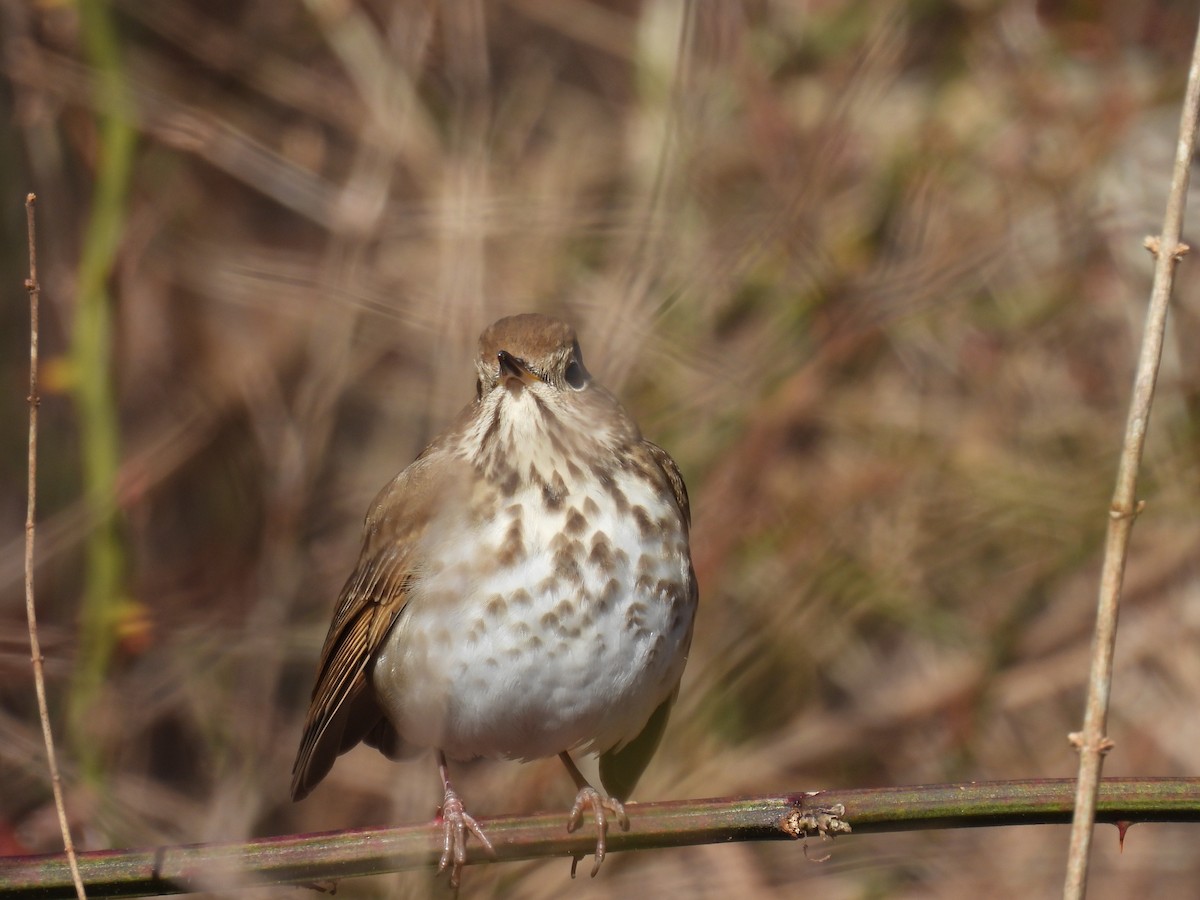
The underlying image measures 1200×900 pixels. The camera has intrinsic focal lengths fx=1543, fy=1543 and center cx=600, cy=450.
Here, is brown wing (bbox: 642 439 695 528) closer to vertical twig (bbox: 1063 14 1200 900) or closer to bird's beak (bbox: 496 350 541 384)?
bird's beak (bbox: 496 350 541 384)

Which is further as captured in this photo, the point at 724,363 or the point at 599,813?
the point at 724,363

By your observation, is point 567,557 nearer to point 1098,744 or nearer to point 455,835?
point 455,835

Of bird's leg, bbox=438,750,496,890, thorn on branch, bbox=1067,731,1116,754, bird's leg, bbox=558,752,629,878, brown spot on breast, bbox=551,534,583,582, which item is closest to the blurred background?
bird's leg, bbox=438,750,496,890

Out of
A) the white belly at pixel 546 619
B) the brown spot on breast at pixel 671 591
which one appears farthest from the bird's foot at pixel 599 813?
the brown spot on breast at pixel 671 591

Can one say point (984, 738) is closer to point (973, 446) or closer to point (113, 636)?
point (973, 446)

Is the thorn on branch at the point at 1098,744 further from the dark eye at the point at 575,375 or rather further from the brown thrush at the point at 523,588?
the dark eye at the point at 575,375

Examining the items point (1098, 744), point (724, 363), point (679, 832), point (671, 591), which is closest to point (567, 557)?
point (671, 591)

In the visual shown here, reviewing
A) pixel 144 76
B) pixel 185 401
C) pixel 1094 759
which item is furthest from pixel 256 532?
pixel 1094 759

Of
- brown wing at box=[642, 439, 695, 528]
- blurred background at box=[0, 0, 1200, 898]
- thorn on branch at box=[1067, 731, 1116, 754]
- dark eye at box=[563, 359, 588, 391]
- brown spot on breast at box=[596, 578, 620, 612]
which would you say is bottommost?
thorn on branch at box=[1067, 731, 1116, 754]
